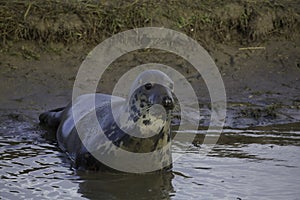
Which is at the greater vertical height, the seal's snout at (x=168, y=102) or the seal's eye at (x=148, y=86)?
the seal's eye at (x=148, y=86)

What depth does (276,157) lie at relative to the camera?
22.1ft

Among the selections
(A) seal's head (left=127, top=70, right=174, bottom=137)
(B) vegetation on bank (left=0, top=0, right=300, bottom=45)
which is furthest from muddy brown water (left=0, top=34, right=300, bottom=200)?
(A) seal's head (left=127, top=70, right=174, bottom=137)

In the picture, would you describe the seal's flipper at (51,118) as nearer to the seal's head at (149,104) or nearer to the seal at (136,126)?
the seal at (136,126)

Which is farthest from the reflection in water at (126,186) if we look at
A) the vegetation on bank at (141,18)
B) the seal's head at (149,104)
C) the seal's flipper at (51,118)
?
the vegetation on bank at (141,18)

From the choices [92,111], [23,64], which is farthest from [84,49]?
[92,111]

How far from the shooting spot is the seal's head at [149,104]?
578cm

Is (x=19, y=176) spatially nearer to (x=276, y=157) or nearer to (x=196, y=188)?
(x=196, y=188)

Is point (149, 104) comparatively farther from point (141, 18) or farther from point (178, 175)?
point (141, 18)

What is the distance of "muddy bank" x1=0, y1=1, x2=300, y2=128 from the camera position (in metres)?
8.52

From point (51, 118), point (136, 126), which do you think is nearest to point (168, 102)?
point (136, 126)

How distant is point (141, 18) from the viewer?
9.45 metres

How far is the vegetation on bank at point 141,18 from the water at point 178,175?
6.70ft

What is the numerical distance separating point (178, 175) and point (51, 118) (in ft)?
6.84

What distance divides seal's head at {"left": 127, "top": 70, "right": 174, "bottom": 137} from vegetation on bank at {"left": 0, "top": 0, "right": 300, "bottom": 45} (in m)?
3.37
